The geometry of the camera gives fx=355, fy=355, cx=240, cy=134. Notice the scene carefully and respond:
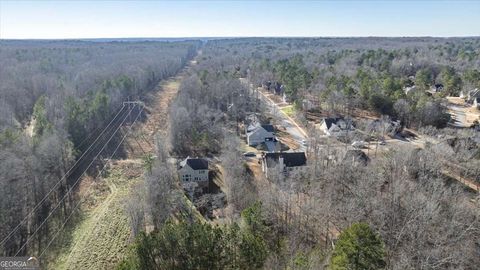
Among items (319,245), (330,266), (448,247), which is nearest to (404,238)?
(448,247)

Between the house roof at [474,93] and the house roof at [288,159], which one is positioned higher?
the house roof at [474,93]

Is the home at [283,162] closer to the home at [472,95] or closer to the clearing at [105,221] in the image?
the clearing at [105,221]

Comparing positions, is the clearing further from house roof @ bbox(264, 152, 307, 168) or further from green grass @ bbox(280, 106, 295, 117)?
green grass @ bbox(280, 106, 295, 117)

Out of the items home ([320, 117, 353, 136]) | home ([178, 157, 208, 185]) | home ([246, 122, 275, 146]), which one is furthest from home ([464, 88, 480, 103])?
home ([178, 157, 208, 185])

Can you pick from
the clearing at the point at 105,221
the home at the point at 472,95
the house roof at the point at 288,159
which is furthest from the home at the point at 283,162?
the home at the point at 472,95

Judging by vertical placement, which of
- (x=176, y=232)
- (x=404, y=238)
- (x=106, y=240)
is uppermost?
(x=176, y=232)

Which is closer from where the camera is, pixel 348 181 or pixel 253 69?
pixel 348 181

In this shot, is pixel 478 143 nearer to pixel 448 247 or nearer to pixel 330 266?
pixel 448 247

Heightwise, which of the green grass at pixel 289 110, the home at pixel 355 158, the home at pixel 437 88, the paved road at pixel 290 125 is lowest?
the paved road at pixel 290 125
